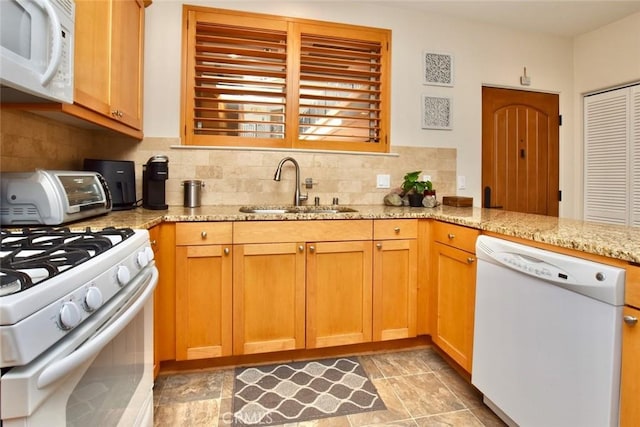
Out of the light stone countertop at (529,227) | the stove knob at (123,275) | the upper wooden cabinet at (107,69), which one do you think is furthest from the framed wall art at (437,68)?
the stove knob at (123,275)

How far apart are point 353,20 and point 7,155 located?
91.1 inches

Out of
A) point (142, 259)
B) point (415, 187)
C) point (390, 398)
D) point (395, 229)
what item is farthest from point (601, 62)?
point (142, 259)

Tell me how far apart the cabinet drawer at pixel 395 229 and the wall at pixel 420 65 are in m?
0.64

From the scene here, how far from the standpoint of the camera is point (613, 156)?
289 cm

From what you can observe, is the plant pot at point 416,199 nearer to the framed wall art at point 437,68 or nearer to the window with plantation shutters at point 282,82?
the window with plantation shutters at point 282,82

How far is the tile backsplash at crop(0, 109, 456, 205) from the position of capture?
6.99ft

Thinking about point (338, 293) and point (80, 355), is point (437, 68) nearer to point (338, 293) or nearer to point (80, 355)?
point (338, 293)

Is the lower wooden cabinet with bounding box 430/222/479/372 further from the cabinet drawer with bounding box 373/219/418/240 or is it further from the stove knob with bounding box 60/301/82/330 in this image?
the stove knob with bounding box 60/301/82/330

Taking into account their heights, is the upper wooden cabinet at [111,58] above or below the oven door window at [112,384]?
above

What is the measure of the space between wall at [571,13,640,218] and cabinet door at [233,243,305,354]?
2816 millimetres

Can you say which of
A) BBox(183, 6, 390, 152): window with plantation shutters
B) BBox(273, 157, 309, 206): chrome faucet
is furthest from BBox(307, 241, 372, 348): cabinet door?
BBox(183, 6, 390, 152): window with plantation shutters

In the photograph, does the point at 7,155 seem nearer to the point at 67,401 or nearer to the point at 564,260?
the point at 67,401

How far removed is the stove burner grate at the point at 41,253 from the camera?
0.64 metres

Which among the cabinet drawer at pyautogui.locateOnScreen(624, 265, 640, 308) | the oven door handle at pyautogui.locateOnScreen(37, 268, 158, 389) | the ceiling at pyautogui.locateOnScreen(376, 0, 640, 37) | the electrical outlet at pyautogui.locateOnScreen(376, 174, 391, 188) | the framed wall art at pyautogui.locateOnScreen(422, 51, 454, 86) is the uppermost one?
the ceiling at pyautogui.locateOnScreen(376, 0, 640, 37)
